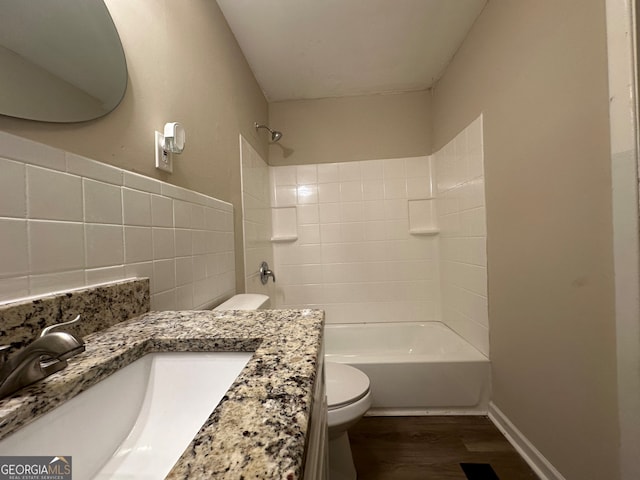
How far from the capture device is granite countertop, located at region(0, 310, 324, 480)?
23 cm

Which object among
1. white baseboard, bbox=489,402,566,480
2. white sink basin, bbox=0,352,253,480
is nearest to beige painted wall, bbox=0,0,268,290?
white sink basin, bbox=0,352,253,480

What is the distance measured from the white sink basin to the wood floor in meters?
1.02

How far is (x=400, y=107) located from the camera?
2070mm

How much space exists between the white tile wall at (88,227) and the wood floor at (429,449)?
105 cm

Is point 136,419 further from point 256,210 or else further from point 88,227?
point 256,210

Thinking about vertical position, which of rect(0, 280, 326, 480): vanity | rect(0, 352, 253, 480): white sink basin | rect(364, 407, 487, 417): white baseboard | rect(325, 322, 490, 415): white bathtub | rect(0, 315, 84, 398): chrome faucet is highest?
rect(0, 315, 84, 398): chrome faucet

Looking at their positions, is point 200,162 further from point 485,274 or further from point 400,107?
point 400,107

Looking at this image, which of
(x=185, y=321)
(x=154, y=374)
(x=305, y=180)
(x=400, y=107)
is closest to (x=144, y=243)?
(x=185, y=321)

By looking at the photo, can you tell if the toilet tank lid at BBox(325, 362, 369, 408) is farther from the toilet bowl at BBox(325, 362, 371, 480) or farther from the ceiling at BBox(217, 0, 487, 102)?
the ceiling at BBox(217, 0, 487, 102)

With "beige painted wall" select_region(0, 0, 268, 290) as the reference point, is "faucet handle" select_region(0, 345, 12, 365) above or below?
below

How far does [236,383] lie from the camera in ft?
1.12

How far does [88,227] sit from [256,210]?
1207 millimetres

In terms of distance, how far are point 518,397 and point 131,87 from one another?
187 cm

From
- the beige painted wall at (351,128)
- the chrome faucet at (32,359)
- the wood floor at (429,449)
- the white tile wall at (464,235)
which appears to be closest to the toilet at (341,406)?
the wood floor at (429,449)
